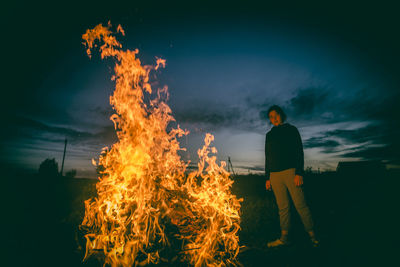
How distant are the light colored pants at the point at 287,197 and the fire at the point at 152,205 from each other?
49.7 inches

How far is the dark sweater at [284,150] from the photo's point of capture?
15.0 feet

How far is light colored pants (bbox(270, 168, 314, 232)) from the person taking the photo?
4243 millimetres

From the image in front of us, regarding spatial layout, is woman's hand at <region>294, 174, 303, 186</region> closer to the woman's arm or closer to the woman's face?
the woman's arm

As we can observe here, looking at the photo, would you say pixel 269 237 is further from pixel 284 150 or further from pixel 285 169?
pixel 284 150

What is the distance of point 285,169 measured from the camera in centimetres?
463

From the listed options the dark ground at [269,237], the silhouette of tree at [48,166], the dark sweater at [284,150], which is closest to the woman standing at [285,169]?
the dark sweater at [284,150]

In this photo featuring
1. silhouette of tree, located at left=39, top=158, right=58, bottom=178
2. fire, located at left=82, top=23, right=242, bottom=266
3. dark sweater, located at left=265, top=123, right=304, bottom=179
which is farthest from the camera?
silhouette of tree, located at left=39, top=158, right=58, bottom=178

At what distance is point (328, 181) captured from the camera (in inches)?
605

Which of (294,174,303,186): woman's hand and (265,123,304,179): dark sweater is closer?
(294,174,303,186): woman's hand

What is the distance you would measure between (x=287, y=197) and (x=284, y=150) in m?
1.08

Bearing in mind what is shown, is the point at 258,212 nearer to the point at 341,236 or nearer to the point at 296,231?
the point at 296,231

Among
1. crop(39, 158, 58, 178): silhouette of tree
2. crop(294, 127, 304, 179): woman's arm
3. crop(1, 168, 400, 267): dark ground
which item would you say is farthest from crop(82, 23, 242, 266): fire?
crop(39, 158, 58, 178): silhouette of tree

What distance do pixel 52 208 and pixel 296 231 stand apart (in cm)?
878

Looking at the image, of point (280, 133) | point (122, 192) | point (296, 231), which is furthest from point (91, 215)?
point (296, 231)
